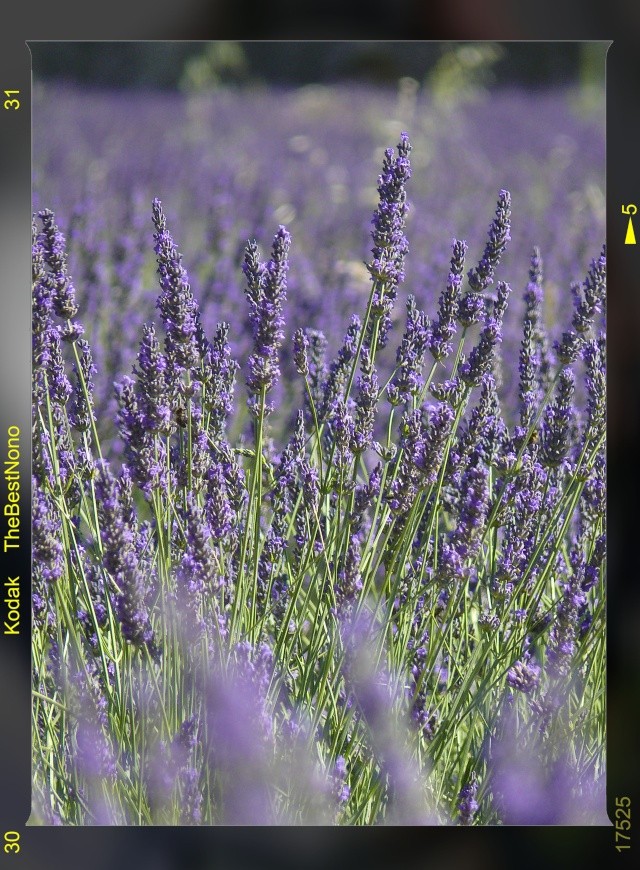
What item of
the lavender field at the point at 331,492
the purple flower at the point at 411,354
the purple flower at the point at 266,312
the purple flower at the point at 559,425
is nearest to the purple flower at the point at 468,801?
the lavender field at the point at 331,492

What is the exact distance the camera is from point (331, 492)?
7.85 feet

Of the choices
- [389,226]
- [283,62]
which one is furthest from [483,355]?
[283,62]

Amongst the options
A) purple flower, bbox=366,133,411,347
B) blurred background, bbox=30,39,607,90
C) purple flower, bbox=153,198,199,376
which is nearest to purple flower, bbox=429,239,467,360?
purple flower, bbox=366,133,411,347

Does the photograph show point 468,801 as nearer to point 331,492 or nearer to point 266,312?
point 331,492

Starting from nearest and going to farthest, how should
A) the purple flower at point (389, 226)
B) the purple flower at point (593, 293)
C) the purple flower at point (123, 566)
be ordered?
the purple flower at point (123, 566) → the purple flower at point (389, 226) → the purple flower at point (593, 293)

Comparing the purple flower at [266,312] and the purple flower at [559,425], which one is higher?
the purple flower at [266,312]

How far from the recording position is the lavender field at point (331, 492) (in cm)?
229

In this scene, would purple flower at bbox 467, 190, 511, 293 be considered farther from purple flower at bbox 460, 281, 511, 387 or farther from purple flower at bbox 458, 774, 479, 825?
purple flower at bbox 458, 774, 479, 825

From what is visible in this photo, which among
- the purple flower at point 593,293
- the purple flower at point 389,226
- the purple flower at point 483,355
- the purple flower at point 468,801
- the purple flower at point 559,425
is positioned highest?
the purple flower at point 389,226

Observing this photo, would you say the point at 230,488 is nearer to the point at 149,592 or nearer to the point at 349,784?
the point at 149,592

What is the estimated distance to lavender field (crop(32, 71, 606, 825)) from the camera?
2291 mm

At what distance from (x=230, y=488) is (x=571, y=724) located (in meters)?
0.96

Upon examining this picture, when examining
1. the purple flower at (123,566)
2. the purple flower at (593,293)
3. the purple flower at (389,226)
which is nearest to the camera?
the purple flower at (123,566)

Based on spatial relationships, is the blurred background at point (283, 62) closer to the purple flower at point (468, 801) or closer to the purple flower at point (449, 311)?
the purple flower at point (449, 311)
